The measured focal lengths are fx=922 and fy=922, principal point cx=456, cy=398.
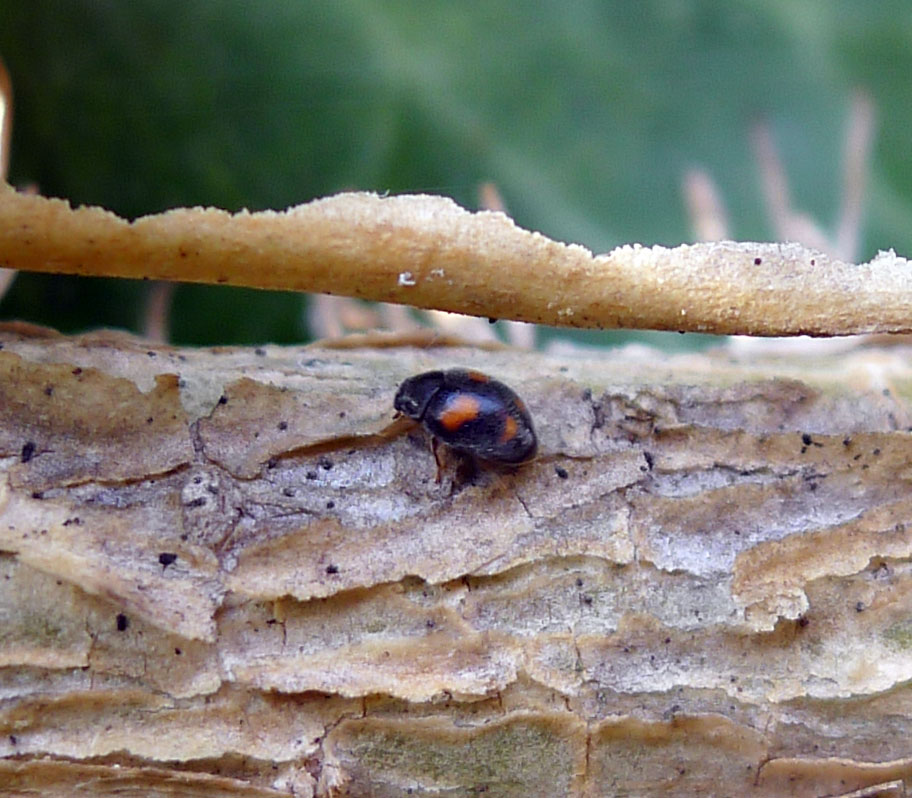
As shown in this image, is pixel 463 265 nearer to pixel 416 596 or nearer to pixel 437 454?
pixel 437 454

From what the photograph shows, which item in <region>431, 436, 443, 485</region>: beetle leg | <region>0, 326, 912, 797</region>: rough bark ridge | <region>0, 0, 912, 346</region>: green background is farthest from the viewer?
<region>0, 0, 912, 346</region>: green background

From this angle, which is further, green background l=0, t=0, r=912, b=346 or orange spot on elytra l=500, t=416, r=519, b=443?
green background l=0, t=0, r=912, b=346

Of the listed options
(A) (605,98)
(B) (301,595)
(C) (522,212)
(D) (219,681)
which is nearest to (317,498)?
(B) (301,595)

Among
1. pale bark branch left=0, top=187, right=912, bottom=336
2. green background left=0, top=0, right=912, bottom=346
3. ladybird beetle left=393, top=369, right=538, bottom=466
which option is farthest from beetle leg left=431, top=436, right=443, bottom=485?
green background left=0, top=0, right=912, bottom=346

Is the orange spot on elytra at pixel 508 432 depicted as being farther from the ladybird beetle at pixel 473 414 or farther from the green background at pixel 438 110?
the green background at pixel 438 110

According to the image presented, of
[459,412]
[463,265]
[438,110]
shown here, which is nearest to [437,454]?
[459,412]

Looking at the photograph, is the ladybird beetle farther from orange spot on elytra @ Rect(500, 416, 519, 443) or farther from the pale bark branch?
the pale bark branch

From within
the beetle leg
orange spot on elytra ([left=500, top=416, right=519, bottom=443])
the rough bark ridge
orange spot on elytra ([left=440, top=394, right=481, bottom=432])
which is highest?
orange spot on elytra ([left=440, top=394, right=481, bottom=432])

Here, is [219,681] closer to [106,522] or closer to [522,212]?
[106,522]
